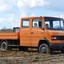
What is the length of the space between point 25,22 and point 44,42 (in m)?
2.01

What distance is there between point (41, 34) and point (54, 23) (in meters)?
1.18

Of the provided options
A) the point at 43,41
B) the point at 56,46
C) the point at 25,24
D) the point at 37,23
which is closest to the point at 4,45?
the point at 25,24

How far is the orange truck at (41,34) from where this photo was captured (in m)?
18.7

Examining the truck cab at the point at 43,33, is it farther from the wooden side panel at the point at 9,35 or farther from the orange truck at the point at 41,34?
the wooden side panel at the point at 9,35

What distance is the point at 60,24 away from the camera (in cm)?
1972

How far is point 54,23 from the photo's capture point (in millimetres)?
19531

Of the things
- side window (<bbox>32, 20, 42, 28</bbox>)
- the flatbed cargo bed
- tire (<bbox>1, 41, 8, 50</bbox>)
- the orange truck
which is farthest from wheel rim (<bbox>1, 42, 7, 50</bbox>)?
side window (<bbox>32, 20, 42, 28</bbox>)

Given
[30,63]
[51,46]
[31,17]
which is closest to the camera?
[30,63]

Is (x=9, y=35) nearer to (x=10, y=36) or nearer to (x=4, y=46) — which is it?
(x=10, y=36)

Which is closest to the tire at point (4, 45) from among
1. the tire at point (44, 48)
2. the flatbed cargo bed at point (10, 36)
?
the flatbed cargo bed at point (10, 36)

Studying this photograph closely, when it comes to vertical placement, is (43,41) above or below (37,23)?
below

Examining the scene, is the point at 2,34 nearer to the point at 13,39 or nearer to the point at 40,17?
the point at 13,39

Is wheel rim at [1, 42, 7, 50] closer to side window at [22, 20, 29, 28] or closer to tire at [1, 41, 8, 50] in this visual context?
tire at [1, 41, 8, 50]

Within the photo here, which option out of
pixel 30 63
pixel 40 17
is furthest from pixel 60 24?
pixel 30 63
